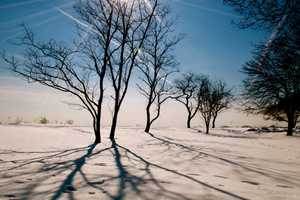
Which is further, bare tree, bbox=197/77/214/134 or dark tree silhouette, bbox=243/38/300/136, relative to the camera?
bare tree, bbox=197/77/214/134

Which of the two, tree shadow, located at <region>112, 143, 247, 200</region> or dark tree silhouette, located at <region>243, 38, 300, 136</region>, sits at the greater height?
dark tree silhouette, located at <region>243, 38, 300, 136</region>

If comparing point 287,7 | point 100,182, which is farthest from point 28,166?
point 287,7

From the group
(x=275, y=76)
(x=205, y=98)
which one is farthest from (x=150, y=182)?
(x=205, y=98)

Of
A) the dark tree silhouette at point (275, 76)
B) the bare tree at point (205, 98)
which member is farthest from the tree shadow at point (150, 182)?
the bare tree at point (205, 98)

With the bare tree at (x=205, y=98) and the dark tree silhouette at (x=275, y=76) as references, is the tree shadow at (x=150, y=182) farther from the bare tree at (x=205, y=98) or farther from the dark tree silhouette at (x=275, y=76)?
the bare tree at (x=205, y=98)

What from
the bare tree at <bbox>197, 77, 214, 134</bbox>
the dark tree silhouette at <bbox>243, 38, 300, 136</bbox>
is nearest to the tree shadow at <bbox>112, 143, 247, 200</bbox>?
the dark tree silhouette at <bbox>243, 38, 300, 136</bbox>

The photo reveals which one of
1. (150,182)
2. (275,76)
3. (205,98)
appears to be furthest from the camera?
(205,98)

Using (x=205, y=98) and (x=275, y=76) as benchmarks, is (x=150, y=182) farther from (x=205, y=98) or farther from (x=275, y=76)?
(x=205, y=98)

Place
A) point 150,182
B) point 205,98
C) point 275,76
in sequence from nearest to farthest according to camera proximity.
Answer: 1. point 150,182
2. point 275,76
3. point 205,98

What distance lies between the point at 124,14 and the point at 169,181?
10620mm

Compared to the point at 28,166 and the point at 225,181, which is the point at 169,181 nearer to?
the point at 225,181

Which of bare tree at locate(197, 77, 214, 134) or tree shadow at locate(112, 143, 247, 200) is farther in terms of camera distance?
bare tree at locate(197, 77, 214, 134)

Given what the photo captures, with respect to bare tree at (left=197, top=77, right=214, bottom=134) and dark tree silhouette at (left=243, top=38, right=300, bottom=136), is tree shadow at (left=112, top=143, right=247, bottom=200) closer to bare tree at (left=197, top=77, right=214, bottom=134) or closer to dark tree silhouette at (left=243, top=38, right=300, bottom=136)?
dark tree silhouette at (left=243, top=38, right=300, bottom=136)

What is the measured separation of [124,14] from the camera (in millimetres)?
12945
